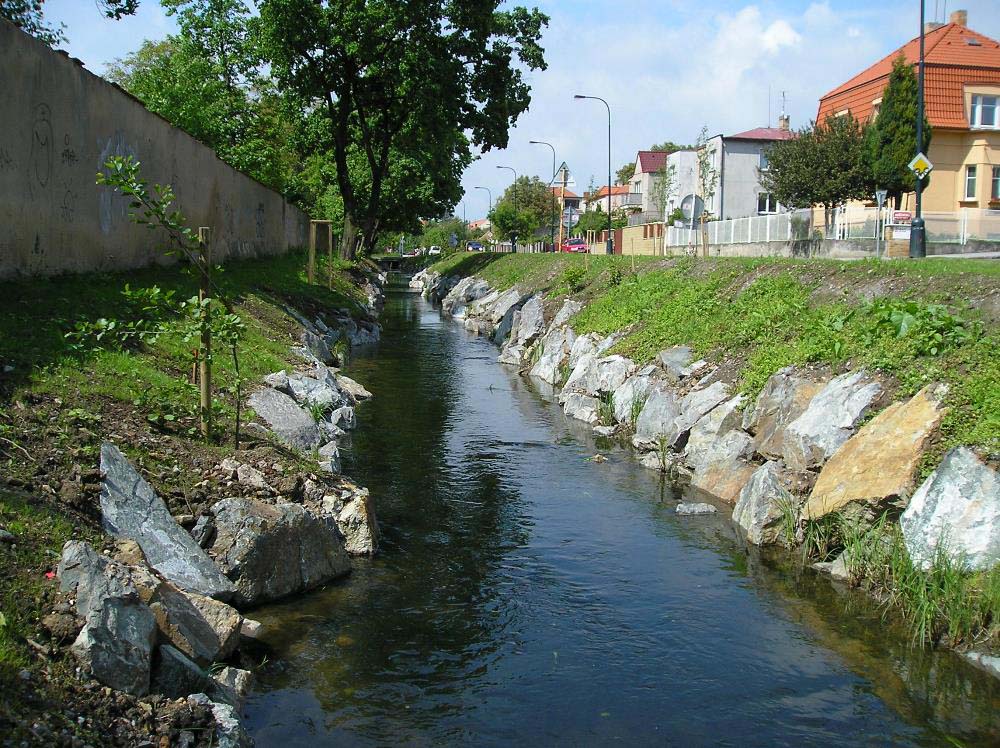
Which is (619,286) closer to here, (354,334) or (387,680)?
(354,334)

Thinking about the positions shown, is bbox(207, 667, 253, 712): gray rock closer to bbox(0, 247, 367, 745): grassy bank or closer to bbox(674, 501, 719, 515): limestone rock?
bbox(0, 247, 367, 745): grassy bank

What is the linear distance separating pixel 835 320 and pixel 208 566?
8.86 meters

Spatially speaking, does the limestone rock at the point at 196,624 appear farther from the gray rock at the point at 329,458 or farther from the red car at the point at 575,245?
the red car at the point at 575,245

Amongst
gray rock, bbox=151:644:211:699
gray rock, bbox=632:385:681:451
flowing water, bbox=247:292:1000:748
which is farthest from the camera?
gray rock, bbox=632:385:681:451

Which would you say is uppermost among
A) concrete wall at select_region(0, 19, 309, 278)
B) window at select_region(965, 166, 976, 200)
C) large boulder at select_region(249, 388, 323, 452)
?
window at select_region(965, 166, 976, 200)

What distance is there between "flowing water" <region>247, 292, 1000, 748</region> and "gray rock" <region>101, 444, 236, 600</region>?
680 millimetres

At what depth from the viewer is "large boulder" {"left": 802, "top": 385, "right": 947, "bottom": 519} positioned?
28.9 feet

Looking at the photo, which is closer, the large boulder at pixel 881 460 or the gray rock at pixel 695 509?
the large boulder at pixel 881 460

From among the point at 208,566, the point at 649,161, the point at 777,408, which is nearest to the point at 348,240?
the point at 777,408

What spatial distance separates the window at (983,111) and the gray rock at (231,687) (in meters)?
43.7

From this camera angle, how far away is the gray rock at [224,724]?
5160mm

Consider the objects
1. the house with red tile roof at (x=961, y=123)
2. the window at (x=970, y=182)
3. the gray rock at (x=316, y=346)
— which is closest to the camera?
the gray rock at (x=316, y=346)

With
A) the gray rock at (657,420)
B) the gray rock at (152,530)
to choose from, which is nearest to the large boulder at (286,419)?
the gray rock at (152,530)

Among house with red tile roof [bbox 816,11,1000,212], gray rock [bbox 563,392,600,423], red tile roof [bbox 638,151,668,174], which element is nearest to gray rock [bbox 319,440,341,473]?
gray rock [bbox 563,392,600,423]
